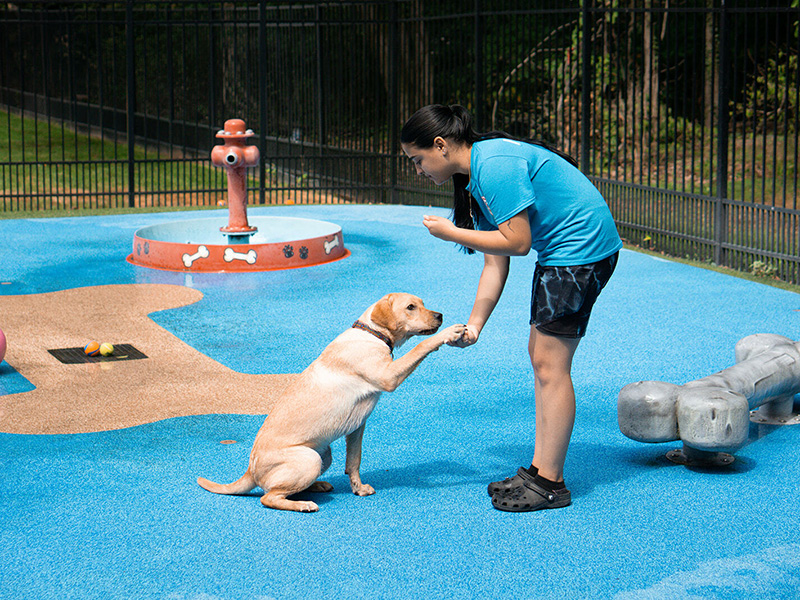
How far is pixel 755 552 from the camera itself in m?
4.05

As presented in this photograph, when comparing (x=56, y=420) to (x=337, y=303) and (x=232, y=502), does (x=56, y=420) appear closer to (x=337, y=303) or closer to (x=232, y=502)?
(x=232, y=502)

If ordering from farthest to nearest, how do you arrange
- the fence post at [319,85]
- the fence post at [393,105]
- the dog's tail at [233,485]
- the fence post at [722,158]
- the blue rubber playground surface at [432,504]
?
the fence post at [319,85] → the fence post at [393,105] → the fence post at [722,158] → the dog's tail at [233,485] → the blue rubber playground surface at [432,504]

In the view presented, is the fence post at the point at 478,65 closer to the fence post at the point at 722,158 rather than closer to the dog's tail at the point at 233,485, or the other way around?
the fence post at the point at 722,158

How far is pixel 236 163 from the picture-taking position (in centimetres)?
1213

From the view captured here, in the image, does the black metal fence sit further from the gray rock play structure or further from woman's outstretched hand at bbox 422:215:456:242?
woman's outstretched hand at bbox 422:215:456:242

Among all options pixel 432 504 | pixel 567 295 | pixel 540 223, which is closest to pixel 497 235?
pixel 540 223

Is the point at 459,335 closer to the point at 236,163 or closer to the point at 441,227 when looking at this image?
the point at 441,227

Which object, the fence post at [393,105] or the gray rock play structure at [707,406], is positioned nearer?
the gray rock play structure at [707,406]

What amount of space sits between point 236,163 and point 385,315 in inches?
321

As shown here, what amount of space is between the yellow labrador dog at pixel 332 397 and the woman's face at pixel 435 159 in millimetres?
580

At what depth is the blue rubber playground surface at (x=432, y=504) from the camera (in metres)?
3.83

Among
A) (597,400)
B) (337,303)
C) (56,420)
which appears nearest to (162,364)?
(56,420)

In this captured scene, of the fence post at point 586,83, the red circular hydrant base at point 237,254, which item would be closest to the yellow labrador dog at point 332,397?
the red circular hydrant base at point 237,254

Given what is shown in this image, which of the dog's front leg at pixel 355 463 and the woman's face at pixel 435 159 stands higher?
the woman's face at pixel 435 159
